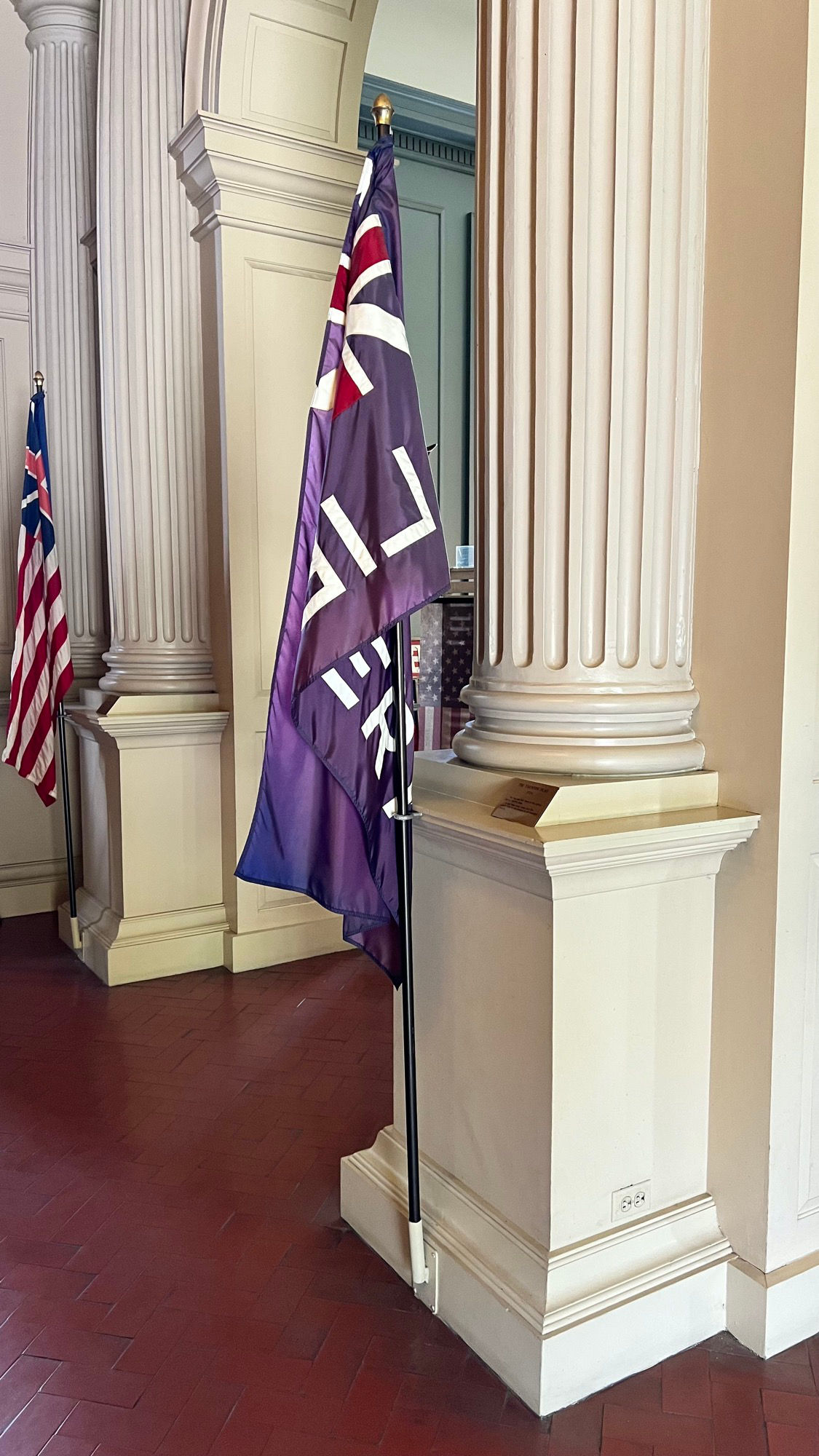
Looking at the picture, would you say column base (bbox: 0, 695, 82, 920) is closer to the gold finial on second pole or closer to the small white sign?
the small white sign

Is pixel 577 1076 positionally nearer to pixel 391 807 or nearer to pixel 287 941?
pixel 391 807

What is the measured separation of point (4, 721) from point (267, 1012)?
257 cm

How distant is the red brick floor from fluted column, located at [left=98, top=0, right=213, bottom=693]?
190 cm

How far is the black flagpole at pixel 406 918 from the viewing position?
2.20 m

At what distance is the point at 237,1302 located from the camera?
2352mm

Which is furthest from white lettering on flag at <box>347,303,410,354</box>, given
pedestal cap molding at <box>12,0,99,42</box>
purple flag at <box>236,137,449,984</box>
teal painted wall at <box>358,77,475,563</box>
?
teal painted wall at <box>358,77,475,563</box>

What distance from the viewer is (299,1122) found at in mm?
3203

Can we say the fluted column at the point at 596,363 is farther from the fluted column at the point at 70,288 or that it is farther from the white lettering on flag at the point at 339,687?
the fluted column at the point at 70,288

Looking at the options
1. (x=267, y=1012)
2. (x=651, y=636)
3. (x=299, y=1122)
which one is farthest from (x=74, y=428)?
(x=651, y=636)

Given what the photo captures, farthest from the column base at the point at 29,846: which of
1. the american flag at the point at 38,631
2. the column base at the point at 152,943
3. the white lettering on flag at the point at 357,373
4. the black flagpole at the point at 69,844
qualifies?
the white lettering on flag at the point at 357,373

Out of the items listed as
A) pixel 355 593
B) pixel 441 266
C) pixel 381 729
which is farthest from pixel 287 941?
pixel 441 266

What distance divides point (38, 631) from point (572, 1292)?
3751 mm

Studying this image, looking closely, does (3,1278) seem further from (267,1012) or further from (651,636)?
(651,636)

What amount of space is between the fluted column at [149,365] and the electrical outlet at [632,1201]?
3.22 meters
